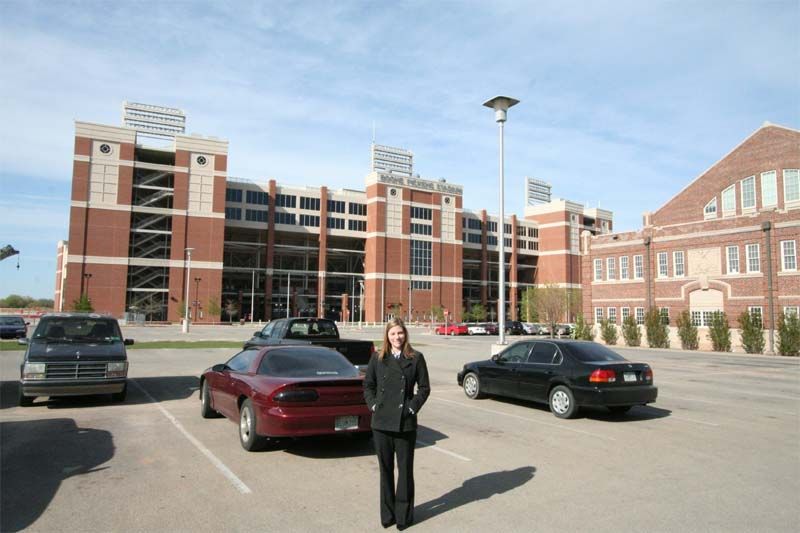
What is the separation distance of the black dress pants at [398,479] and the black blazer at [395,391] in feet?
0.40

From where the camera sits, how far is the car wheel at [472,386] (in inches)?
477

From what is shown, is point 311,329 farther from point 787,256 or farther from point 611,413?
point 787,256

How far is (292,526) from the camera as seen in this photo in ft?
15.8

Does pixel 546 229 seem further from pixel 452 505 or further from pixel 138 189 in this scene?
pixel 452 505

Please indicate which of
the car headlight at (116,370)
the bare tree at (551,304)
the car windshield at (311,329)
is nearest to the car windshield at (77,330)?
the car headlight at (116,370)

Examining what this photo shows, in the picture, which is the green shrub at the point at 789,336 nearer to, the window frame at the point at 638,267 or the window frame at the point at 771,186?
the window frame at the point at 638,267

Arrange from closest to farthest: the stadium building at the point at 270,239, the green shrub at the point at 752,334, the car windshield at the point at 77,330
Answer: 1. the car windshield at the point at 77,330
2. the green shrub at the point at 752,334
3. the stadium building at the point at 270,239

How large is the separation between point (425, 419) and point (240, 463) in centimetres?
393

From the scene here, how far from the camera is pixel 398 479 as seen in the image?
497 cm

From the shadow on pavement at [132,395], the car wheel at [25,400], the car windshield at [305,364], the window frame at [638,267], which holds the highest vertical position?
the window frame at [638,267]

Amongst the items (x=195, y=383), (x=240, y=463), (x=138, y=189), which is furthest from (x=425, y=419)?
(x=138, y=189)

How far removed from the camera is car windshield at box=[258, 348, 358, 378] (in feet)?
25.0

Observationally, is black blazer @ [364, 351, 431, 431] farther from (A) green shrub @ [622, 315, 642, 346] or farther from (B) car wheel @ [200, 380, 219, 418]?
(A) green shrub @ [622, 315, 642, 346]

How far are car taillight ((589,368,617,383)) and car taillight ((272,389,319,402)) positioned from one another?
208 inches
